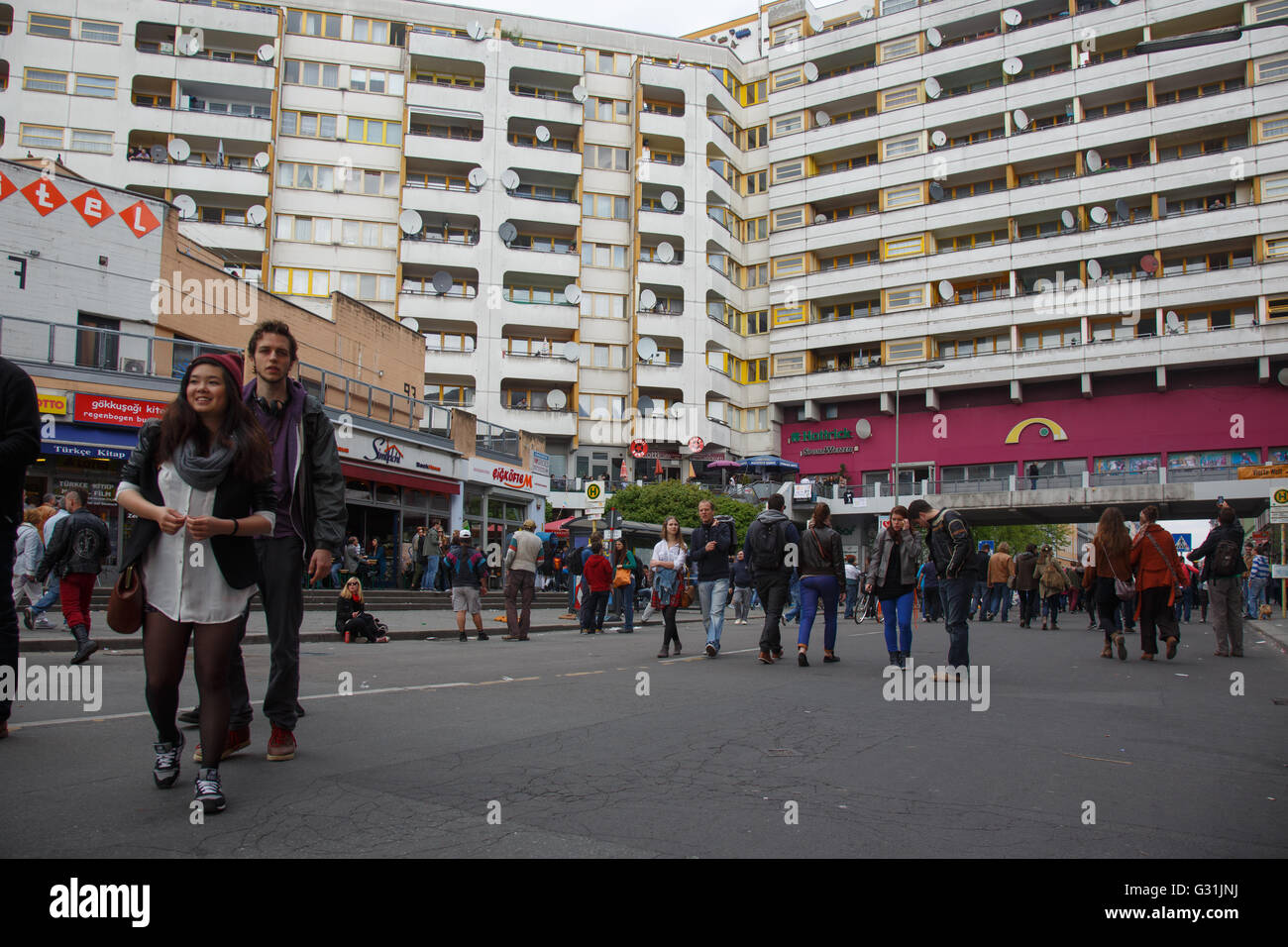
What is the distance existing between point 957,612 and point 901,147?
54.5 meters

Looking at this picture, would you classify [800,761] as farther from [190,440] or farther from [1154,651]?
[1154,651]

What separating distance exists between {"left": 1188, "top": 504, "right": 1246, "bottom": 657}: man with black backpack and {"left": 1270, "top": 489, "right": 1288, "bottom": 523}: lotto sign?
8.64m

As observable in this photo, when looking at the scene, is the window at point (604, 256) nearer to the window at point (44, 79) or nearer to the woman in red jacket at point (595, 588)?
the window at point (44, 79)

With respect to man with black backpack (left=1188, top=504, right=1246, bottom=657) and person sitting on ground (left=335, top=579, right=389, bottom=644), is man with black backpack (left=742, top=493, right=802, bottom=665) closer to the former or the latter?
man with black backpack (left=1188, top=504, right=1246, bottom=657)

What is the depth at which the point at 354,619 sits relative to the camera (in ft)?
51.8

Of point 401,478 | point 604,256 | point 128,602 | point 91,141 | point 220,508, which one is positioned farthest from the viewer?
point 604,256

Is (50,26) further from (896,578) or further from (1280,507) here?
(1280,507)

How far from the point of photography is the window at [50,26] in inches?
2052

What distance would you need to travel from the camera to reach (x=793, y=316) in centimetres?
6203

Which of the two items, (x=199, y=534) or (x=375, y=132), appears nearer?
(x=199, y=534)

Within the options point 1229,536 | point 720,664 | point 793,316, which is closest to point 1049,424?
point 793,316

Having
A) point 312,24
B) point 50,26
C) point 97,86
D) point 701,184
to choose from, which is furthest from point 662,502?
point 50,26

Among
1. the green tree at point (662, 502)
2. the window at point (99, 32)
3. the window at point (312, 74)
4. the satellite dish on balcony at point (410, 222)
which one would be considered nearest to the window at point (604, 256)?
the satellite dish on balcony at point (410, 222)

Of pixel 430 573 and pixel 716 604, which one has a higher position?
pixel 716 604
